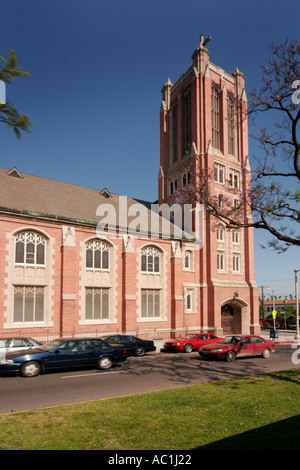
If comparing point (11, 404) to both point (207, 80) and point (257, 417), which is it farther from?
point (207, 80)

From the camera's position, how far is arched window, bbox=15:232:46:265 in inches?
881

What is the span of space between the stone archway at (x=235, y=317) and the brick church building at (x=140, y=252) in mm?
97

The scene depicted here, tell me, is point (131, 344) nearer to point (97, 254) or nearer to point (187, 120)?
point (97, 254)

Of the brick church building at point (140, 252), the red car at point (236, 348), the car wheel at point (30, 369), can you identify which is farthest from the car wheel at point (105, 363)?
the brick church building at point (140, 252)

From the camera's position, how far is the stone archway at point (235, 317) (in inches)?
1307

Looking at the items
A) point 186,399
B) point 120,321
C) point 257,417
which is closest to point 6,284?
point 120,321

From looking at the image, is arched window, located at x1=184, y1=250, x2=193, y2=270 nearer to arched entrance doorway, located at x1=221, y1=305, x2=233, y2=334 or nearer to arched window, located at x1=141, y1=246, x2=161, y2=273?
arched window, located at x1=141, y1=246, x2=161, y2=273

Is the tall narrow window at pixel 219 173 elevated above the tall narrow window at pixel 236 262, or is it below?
above

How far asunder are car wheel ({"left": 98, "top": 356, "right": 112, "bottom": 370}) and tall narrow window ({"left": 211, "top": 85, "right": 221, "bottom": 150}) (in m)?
25.3

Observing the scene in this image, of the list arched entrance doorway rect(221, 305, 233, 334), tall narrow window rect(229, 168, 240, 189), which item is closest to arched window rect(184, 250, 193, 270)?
arched entrance doorway rect(221, 305, 233, 334)

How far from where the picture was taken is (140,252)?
91.3 ft

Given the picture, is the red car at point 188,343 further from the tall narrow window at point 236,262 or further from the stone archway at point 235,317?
the tall narrow window at point 236,262

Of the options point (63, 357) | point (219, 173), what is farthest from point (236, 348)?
point (219, 173)

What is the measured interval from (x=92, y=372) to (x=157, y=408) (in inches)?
280
